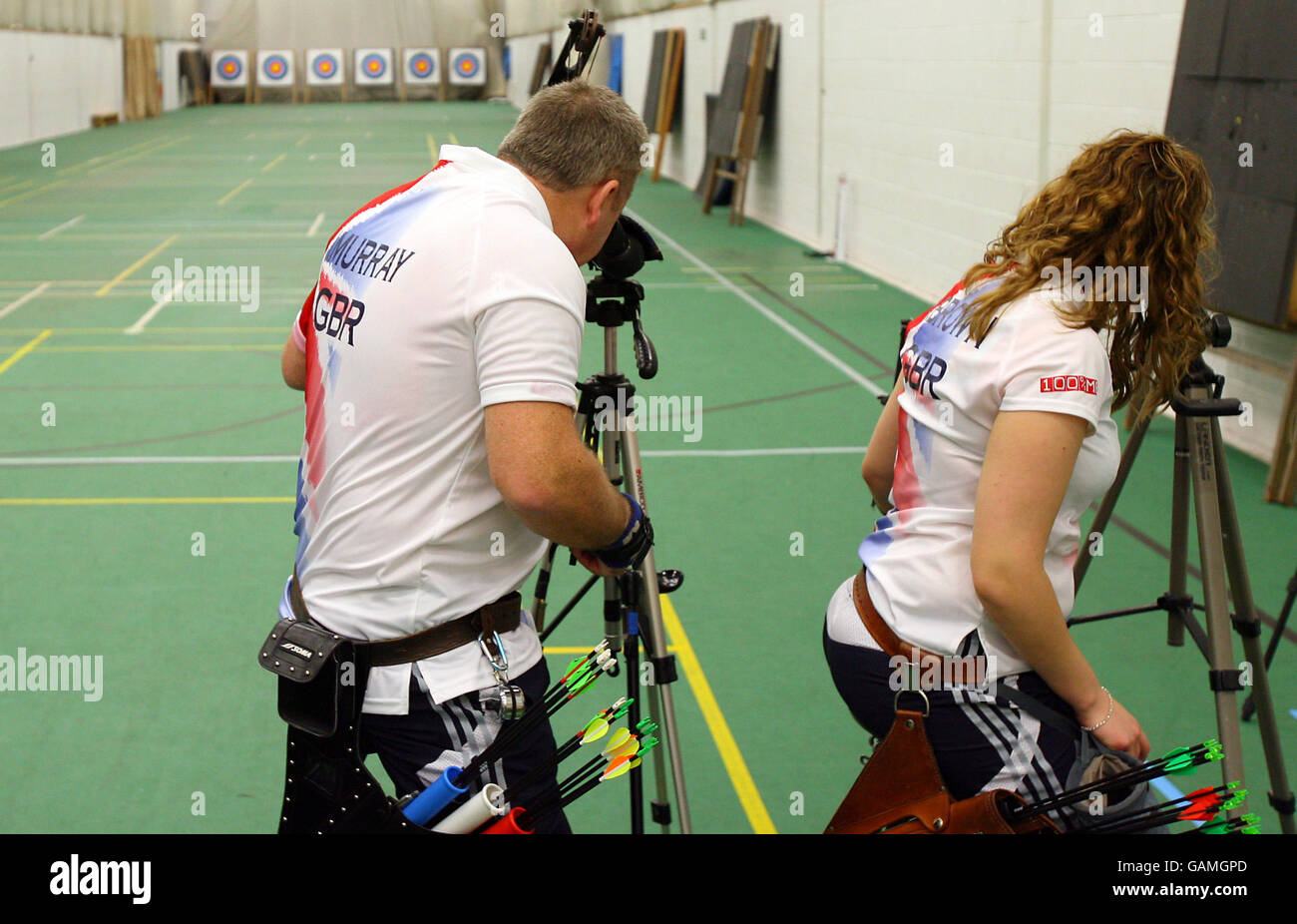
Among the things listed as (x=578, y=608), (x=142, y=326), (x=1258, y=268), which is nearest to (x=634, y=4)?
(x=142, y=326)

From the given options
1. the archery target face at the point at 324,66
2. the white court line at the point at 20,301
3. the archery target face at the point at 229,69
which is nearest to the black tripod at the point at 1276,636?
the white court line at the point at 20,301

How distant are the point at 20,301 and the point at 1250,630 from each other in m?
9.02

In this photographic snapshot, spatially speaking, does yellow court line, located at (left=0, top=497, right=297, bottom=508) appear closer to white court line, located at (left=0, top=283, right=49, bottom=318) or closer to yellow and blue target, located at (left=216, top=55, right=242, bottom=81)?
white court line, located at (left=0, top=283, right=49, bottom=318)

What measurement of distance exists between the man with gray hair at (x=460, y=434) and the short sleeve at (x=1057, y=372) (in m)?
0.57

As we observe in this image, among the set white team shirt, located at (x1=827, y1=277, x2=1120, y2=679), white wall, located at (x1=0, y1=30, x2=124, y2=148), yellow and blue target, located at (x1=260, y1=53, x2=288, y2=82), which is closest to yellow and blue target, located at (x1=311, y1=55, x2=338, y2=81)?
yellow and blue target, located at (x1=260, y1=53, x2=288, y2=82)

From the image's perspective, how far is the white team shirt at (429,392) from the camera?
5.66ft

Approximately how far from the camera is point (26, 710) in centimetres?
371

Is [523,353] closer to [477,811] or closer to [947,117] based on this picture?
[477,811]

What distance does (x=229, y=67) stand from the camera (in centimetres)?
3809
